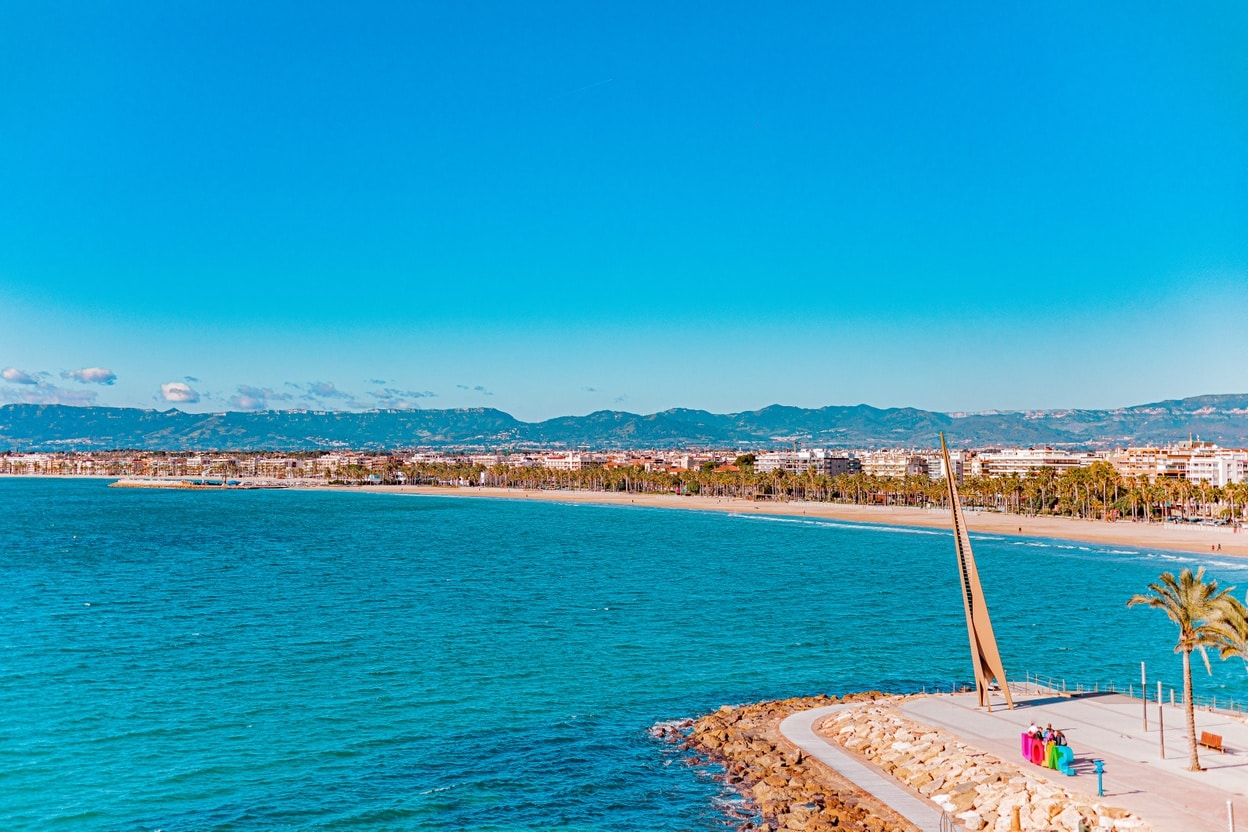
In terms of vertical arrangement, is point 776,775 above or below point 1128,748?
below

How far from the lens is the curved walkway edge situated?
21.5 meters

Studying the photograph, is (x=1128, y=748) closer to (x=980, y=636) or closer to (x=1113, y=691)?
(x=980, y=636)

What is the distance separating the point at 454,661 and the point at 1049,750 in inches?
994

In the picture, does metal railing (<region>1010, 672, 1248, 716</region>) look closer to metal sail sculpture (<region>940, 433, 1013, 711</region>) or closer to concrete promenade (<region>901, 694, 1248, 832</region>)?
concrete promenade (<region>901, 694, 1248, 832</region>)

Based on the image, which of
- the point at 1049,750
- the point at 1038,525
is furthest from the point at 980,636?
the point at 1038,525

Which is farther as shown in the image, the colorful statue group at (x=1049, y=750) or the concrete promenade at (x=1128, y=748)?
the colorful statue group at (x=1049, y=750)

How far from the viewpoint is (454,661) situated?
40.2m

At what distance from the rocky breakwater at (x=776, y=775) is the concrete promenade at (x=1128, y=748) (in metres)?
3.73

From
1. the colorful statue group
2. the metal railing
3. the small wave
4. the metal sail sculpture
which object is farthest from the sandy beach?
the small wave

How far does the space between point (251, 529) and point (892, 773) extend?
335ft

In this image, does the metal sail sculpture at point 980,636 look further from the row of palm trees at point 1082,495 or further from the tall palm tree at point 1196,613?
the row of palm trees at point 1082,495

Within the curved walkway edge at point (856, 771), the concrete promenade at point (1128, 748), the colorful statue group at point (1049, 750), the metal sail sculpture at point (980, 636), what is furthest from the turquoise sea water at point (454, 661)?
the colorful statue group at point (1049, 750)

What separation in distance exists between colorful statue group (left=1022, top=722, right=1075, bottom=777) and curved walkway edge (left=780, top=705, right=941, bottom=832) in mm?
2811

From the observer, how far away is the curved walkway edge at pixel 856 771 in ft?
70.7
